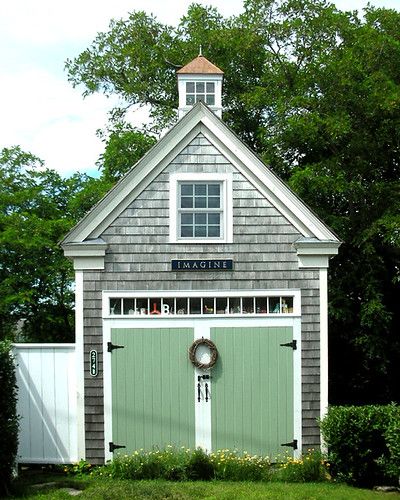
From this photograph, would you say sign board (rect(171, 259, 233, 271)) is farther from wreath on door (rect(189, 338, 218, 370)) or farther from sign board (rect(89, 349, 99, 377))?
sign board (rect(89, 349, 99, 377))

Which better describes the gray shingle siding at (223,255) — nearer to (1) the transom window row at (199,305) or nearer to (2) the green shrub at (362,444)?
(1) the transom window row at (199,305)

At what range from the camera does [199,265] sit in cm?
1208

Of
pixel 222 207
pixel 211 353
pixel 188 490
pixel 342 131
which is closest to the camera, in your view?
pixel 188 490

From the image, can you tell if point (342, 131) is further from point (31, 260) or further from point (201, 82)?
point (31, 260)

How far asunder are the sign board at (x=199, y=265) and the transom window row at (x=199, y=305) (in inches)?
19.2

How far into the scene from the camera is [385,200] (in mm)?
18250

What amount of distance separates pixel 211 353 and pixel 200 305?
788 millimetres

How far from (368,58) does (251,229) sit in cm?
835

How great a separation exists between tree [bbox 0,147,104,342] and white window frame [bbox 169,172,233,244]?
411 inches

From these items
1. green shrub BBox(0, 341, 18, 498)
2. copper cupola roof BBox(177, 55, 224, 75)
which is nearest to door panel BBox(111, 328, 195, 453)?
green shrub BBox(0, 341, 18, 498)

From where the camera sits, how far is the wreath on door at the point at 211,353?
1195cm

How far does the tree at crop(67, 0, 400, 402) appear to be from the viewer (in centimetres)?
1753

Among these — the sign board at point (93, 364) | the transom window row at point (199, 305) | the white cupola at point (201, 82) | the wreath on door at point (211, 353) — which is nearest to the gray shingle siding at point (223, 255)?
the transom window row at point (199, 305)

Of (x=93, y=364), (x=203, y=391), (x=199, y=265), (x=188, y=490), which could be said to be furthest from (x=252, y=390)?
(x=93, y=364)
